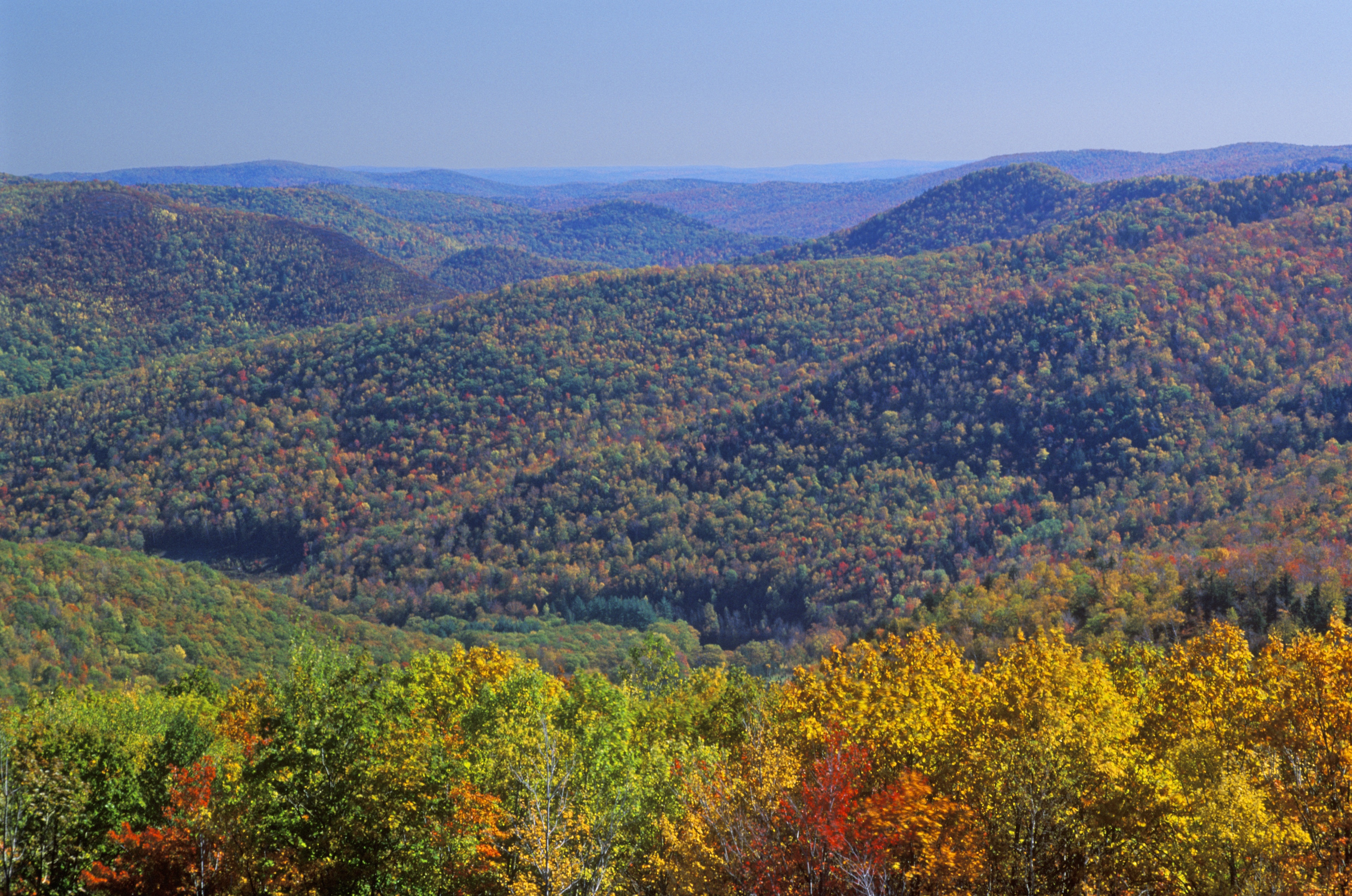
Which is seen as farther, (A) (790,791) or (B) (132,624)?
(B) (132,624)

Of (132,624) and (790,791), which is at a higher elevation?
(790,791)

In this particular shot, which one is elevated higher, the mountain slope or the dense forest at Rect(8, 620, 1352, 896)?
the dense forest at Rect(8, 620, 1352, 896)

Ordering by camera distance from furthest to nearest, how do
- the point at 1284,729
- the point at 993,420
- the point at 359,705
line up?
the point at 993,420 → the point at 359,705 → the point at 1284,729

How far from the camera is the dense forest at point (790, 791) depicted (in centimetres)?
2431

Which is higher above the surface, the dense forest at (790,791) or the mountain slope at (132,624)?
the dense forest at (790,791)

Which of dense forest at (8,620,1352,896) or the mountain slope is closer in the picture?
dense forest at (8,620,1352,896)

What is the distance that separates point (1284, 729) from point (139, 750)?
39.5 meters

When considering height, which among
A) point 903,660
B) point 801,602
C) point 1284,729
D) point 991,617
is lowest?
point 801,602

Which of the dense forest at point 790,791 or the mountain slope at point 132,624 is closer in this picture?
the dense forest at point 790,791

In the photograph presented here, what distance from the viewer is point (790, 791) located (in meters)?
27.9

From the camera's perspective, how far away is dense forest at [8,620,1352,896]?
2431 cm

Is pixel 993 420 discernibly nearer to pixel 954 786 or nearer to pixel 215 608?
pixel 215 608

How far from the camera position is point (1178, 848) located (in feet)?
80.5

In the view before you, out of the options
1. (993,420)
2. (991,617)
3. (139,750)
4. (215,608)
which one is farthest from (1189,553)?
(215,608)
